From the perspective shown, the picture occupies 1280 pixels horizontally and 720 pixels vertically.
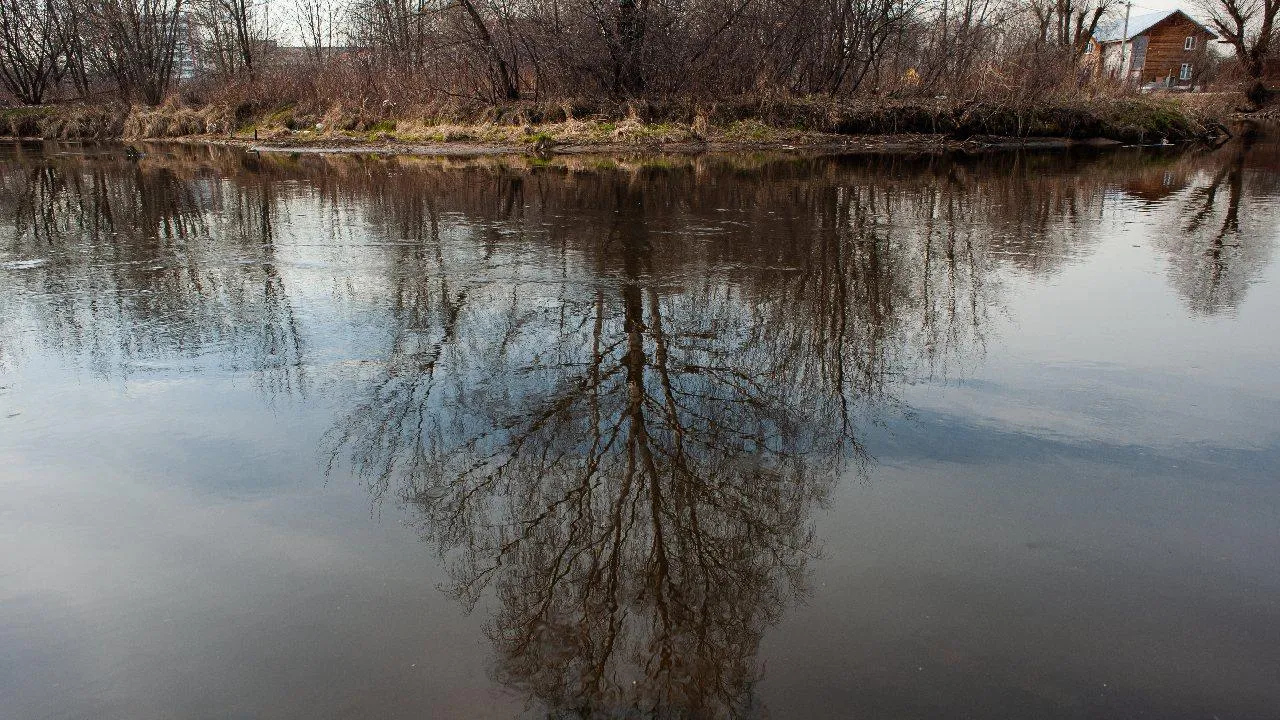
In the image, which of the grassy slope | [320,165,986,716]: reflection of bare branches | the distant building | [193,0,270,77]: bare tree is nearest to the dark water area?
[320,165,986,716]: reflection of bare branches

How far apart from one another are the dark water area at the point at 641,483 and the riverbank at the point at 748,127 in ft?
50.4

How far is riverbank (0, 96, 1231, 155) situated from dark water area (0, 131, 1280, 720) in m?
15.4

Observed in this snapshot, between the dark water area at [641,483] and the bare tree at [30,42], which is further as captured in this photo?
the bare tree at [30,42]

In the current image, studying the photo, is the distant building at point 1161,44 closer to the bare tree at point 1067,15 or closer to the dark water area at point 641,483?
the bare tree at point 1067,15

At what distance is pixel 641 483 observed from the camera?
A: 4.43 meters

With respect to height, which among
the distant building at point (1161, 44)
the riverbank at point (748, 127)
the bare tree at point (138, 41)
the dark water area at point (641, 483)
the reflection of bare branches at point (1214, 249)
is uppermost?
the distant building at point (1161, 44)

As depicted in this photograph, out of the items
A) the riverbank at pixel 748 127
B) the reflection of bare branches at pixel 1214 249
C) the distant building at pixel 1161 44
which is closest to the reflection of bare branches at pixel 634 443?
the reflection of bare branches at pixel 1214 249

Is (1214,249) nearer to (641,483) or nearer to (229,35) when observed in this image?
(641,483)

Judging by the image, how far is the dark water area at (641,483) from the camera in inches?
123

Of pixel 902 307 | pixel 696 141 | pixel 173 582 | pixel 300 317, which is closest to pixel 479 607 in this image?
pixel 173 582

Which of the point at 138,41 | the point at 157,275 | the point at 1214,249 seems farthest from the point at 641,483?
the point at 138,41

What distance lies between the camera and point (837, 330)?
6891mm

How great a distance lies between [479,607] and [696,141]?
22.2 meters

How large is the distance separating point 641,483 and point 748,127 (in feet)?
73.0
